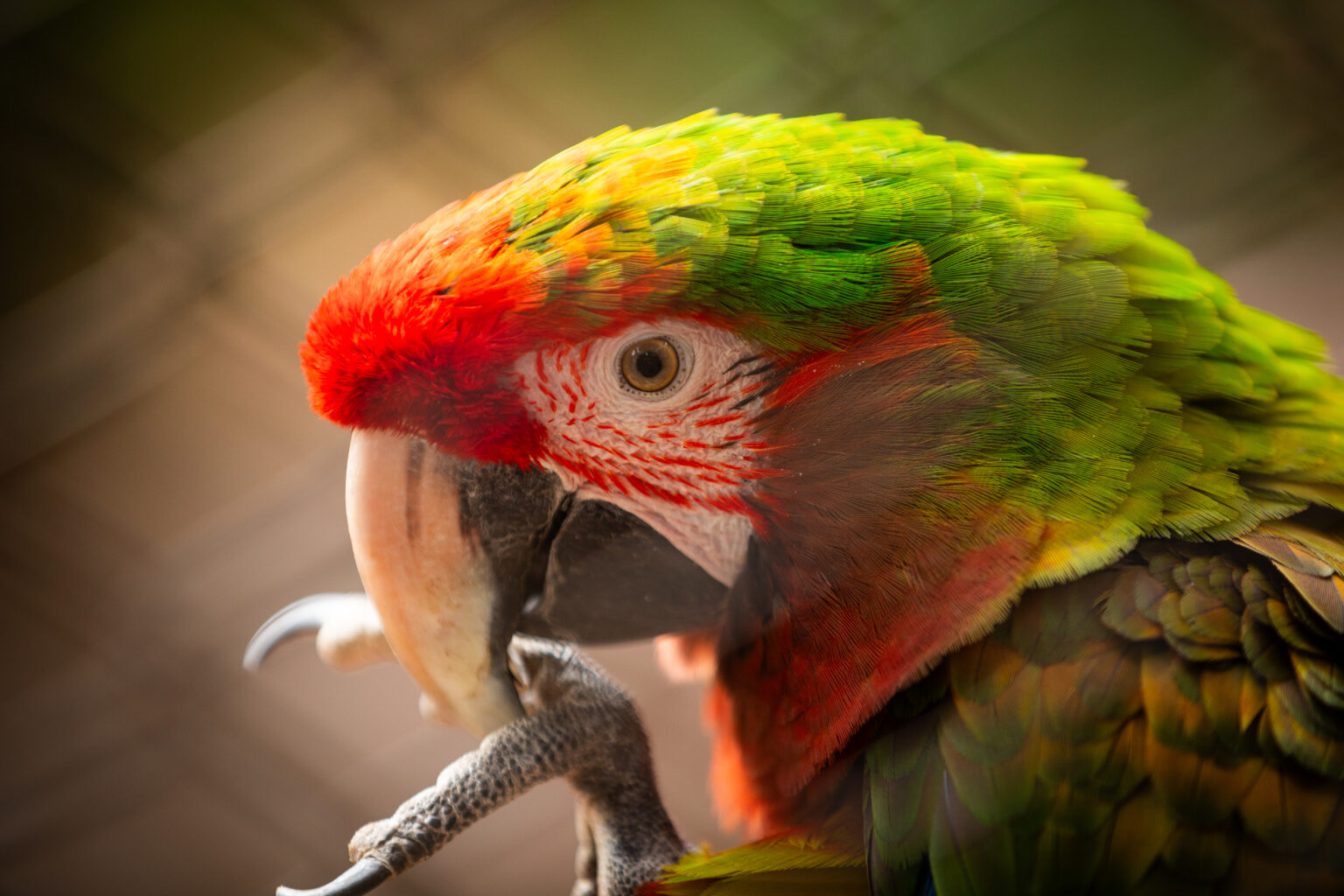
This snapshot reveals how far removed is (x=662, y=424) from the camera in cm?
74

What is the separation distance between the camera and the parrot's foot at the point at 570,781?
722 millimetres

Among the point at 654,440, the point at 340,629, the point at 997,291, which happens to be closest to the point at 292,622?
the point at 340,629

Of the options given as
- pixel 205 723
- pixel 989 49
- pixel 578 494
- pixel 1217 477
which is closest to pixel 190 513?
pixel 205 723

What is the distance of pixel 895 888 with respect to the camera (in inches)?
26.2

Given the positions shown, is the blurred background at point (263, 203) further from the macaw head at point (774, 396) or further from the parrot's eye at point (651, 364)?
the parrot's eye at point (651, 364)

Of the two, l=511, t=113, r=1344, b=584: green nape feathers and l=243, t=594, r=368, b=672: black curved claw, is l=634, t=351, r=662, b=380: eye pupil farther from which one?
l=243, t=594, r=368, b=672: black curved claw

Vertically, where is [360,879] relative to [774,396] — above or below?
below

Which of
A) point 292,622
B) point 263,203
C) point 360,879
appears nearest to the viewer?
point 263,203

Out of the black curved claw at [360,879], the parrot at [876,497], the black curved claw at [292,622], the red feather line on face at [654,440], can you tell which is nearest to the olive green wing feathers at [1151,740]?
the parrot at [876,497]

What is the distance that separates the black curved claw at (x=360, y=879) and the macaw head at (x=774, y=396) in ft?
0.43

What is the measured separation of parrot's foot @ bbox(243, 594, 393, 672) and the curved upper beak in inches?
2.7

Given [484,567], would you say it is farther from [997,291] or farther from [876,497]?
[997,291]

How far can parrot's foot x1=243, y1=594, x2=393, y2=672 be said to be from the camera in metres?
0.81

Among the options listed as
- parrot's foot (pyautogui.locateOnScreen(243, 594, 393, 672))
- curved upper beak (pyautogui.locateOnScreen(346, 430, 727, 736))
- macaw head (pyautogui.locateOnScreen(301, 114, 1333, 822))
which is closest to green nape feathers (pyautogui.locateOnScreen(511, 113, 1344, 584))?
macaw head (pyautogui.locateOnScreen(301, 114, 1333, 822))
